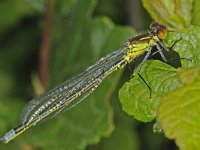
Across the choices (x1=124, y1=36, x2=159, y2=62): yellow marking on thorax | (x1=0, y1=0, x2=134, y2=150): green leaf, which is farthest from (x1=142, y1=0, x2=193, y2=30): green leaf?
(x1=0, y1=0, x2=134, y2=150): green leaf

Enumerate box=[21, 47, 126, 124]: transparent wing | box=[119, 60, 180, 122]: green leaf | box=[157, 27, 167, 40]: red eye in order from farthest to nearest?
box=[21, 47, 126, 124]: transparent wing < box=[157, 27, 167, 40]: red eye < box=[119, 60, 180, 122]: green leaf

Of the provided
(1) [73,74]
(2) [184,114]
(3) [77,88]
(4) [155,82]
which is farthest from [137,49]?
(2) [184,114]

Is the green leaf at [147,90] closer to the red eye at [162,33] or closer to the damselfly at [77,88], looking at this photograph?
the red eye at [162,33]

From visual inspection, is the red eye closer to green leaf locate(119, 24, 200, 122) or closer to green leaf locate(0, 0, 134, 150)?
green leaf locate(119, 24, 200, 122)

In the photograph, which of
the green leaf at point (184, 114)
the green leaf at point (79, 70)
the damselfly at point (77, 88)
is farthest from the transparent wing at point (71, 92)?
the green leaf at point (184, 114)

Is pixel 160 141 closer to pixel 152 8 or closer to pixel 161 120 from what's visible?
pixel 152 8

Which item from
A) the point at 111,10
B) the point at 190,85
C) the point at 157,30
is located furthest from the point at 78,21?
the point at 190,85
